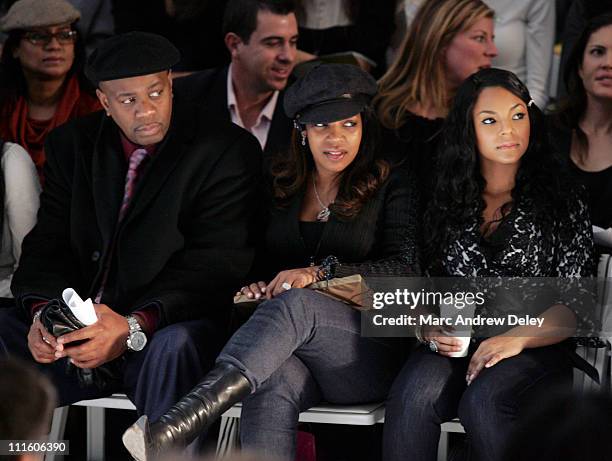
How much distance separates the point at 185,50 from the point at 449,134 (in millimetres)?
1767

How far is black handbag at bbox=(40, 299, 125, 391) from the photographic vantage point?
3.60m

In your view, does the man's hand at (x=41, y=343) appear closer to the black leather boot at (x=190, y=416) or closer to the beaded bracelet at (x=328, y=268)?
the black leather boot at (x=190, y=416)

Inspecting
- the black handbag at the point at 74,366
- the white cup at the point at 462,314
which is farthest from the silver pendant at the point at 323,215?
the black handbag at the point at 74,366

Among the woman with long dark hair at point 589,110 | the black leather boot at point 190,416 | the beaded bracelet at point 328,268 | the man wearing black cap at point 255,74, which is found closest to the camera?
the black leather boot at point 190,416

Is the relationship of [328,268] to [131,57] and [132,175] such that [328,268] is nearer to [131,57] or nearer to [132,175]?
[132,175]

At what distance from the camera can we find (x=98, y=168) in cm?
399

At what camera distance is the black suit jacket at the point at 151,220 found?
152 inches

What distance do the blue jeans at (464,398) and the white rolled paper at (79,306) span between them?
926 millimetres

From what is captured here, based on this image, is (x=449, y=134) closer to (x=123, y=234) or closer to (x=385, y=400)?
(x=385, y=400)

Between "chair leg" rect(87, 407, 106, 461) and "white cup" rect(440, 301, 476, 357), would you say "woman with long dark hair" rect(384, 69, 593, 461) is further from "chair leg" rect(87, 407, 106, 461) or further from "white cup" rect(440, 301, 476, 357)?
"chair leg" rect(87, 407, 106, 461)

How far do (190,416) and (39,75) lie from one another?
1996 mm

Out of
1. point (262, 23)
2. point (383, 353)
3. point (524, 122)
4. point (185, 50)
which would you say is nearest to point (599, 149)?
point (524, 122)

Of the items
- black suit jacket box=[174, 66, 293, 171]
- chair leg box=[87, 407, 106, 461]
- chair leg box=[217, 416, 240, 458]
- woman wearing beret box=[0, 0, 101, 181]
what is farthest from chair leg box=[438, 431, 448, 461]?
woman wearing beret box=[0, 0, 101, 181]

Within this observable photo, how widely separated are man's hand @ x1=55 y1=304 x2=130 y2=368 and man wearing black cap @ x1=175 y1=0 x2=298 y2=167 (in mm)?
1356
